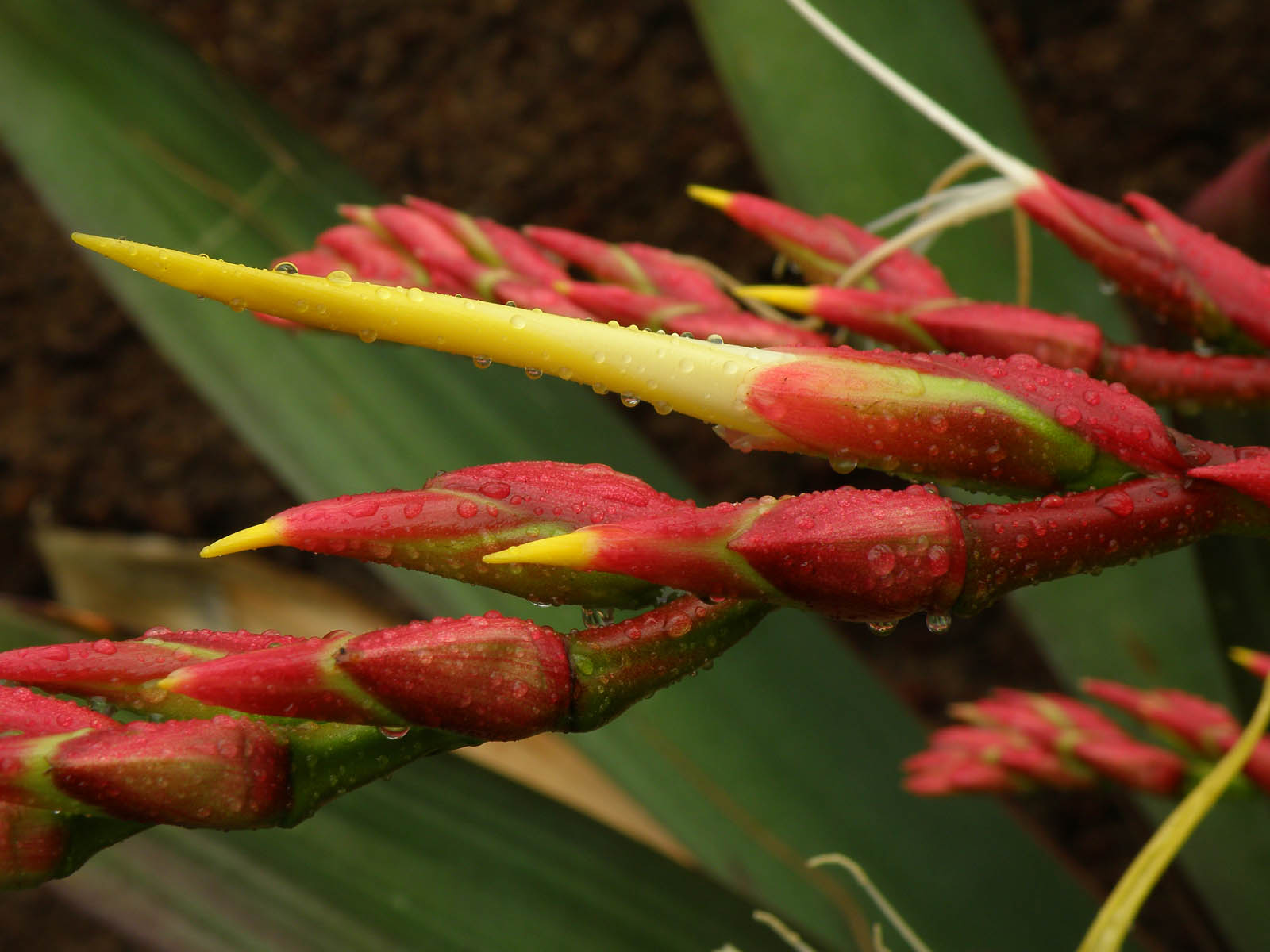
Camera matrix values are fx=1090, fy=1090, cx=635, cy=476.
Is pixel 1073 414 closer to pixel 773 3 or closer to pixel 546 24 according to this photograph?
pixel 773 3

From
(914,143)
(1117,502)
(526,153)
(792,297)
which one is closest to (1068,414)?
(1117,502)

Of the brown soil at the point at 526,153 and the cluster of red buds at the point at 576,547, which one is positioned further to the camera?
the brown soil at the point at 526,153

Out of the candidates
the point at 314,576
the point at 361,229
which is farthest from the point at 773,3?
the point at 314,576

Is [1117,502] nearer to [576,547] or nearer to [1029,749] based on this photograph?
[576,547]

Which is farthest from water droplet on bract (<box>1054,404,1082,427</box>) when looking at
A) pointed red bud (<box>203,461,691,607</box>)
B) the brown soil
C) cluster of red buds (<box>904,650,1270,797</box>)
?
the brown soil

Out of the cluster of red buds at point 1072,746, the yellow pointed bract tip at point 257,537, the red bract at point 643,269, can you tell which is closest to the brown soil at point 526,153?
the cluster of red buds at point 1072,746

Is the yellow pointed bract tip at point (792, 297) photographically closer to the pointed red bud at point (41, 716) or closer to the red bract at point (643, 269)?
the red bract at point (643, 269)
